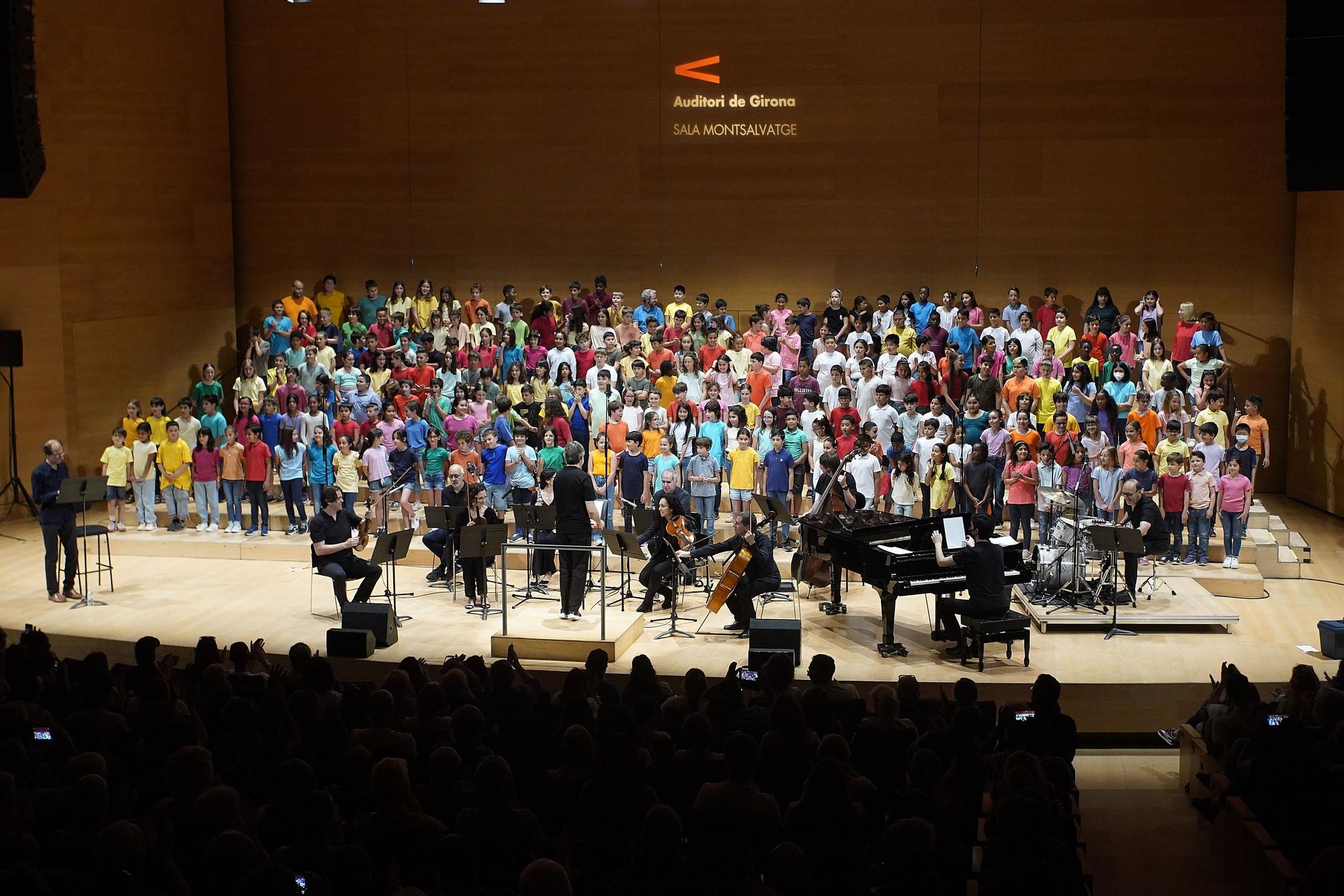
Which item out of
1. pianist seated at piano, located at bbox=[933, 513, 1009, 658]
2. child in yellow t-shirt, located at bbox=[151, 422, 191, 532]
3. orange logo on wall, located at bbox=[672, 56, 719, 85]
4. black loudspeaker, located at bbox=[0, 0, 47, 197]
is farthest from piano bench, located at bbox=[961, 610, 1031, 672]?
orange logo on wall, located at bbox=[672, 56, 719, 85]

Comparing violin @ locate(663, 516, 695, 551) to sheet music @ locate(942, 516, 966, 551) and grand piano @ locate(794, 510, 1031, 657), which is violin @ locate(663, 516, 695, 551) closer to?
grand piano @ locate(794, 510, 1031, 657)

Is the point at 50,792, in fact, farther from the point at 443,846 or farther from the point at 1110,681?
the point at 1110,681

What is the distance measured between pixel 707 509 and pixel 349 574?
3.86m

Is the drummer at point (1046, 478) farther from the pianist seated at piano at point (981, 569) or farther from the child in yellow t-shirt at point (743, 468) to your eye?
the child in yellow t-shirt at point (743, 468)

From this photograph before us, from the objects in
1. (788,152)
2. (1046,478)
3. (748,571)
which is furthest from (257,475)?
(788,152)

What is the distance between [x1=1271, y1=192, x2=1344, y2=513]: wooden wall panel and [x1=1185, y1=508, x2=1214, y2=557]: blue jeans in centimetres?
434

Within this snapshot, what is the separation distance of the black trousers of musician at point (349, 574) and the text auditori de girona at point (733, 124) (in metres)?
10.0

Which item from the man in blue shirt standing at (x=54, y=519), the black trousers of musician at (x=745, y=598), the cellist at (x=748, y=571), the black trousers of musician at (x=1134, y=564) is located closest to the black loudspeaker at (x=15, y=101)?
the man in blue shirt standing at (x=54, y=519)

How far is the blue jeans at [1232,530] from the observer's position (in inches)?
544

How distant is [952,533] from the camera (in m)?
11.4

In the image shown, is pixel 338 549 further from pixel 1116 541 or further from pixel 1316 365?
pixel 1316 365

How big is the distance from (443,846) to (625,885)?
0.79 m

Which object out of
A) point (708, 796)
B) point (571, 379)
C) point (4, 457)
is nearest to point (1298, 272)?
point (571, 379)

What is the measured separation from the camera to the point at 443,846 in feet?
18.3
